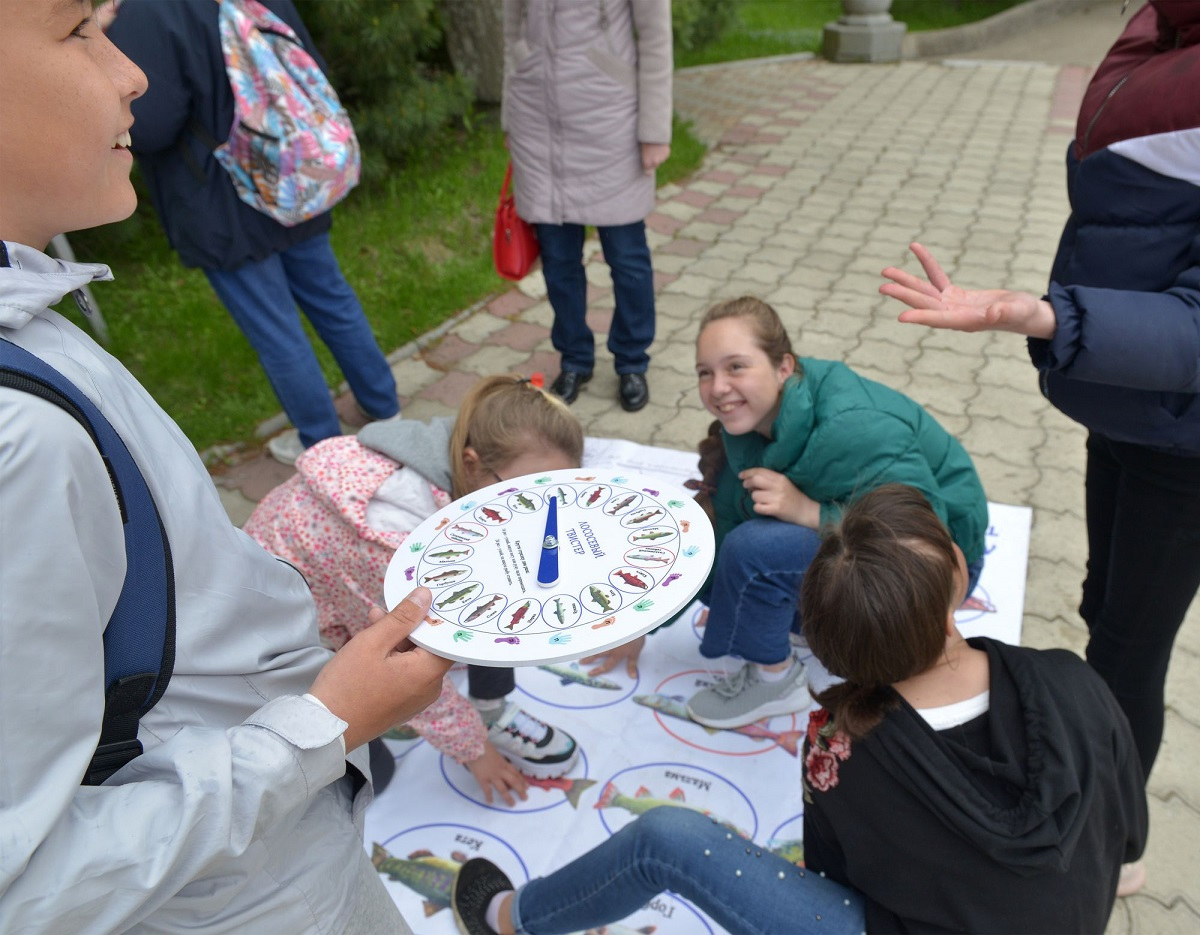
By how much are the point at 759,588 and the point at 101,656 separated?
4.61 feet

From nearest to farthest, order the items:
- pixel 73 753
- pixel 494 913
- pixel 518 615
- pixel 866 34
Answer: pixel 73 753, pixel 518 615, pixel 494 913, pixel 866 34

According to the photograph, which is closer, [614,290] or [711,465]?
[711,465]

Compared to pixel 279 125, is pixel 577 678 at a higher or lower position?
lower

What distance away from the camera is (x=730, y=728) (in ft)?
6.55

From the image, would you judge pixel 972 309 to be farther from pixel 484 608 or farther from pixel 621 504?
pixel 484 608

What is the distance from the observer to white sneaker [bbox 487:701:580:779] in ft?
6.22

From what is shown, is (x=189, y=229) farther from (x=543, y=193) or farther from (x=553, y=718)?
(x=553, y=718)

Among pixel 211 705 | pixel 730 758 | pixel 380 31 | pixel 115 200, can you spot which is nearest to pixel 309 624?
pixel 211 705

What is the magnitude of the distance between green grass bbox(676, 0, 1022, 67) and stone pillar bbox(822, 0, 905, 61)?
51cm

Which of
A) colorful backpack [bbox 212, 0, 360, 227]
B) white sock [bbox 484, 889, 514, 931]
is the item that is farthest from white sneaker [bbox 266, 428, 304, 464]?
white sock [bbox 484, 889, 514, 931]

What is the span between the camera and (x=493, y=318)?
4.09 metres

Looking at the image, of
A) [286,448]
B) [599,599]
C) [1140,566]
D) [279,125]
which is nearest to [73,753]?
[599,599]

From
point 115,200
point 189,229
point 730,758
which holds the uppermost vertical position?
point 115,200

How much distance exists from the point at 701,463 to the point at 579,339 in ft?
4.11
